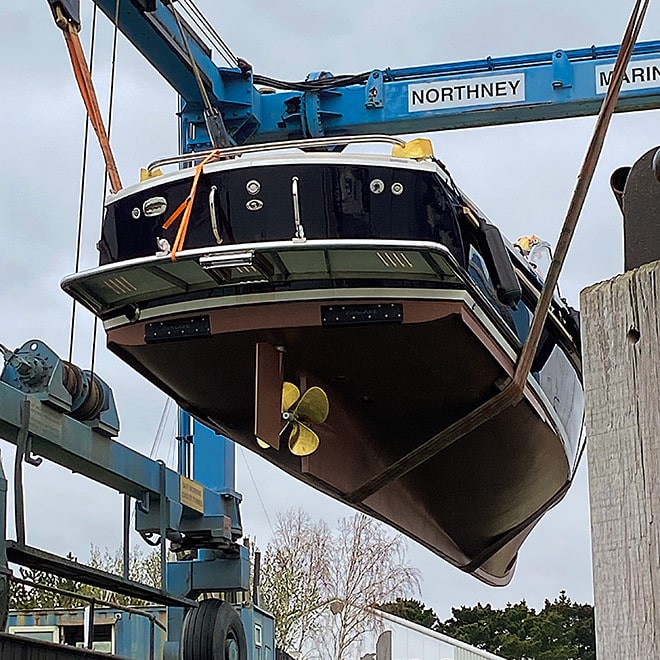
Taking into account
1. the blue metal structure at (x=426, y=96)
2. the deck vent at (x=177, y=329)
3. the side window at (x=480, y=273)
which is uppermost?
the blue metal structure at (x=426, y=96)

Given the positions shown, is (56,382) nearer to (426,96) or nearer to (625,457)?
(426,96)

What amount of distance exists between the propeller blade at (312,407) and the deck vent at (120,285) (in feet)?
2.78

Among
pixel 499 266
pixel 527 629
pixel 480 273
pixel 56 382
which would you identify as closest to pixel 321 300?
pixel 480 273

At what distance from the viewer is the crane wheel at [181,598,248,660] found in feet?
21.7

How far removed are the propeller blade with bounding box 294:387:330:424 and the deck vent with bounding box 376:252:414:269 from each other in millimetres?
752

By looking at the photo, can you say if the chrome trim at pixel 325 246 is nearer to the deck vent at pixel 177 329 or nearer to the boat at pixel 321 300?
the boat at pixel 321 300

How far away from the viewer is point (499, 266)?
505cm

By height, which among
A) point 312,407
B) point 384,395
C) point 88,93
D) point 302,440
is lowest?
point 302,440

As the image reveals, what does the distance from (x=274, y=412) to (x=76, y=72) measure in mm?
1948

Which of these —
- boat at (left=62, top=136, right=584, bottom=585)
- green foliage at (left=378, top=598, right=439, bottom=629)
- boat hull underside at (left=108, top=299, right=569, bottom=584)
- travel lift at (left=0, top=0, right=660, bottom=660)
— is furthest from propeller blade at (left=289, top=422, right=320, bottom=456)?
green foliage at (left=378, top=598, right=439, bottom=629)

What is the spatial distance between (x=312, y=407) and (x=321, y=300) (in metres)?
0.60

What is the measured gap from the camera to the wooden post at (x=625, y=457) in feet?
2.96

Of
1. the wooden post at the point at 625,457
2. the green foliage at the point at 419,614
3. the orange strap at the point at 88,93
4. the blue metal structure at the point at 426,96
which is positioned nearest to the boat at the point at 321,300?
the orange strap at the point at 88,93

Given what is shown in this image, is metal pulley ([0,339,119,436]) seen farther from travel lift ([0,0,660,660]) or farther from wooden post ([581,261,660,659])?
wooden post ([581,261,660,659])
